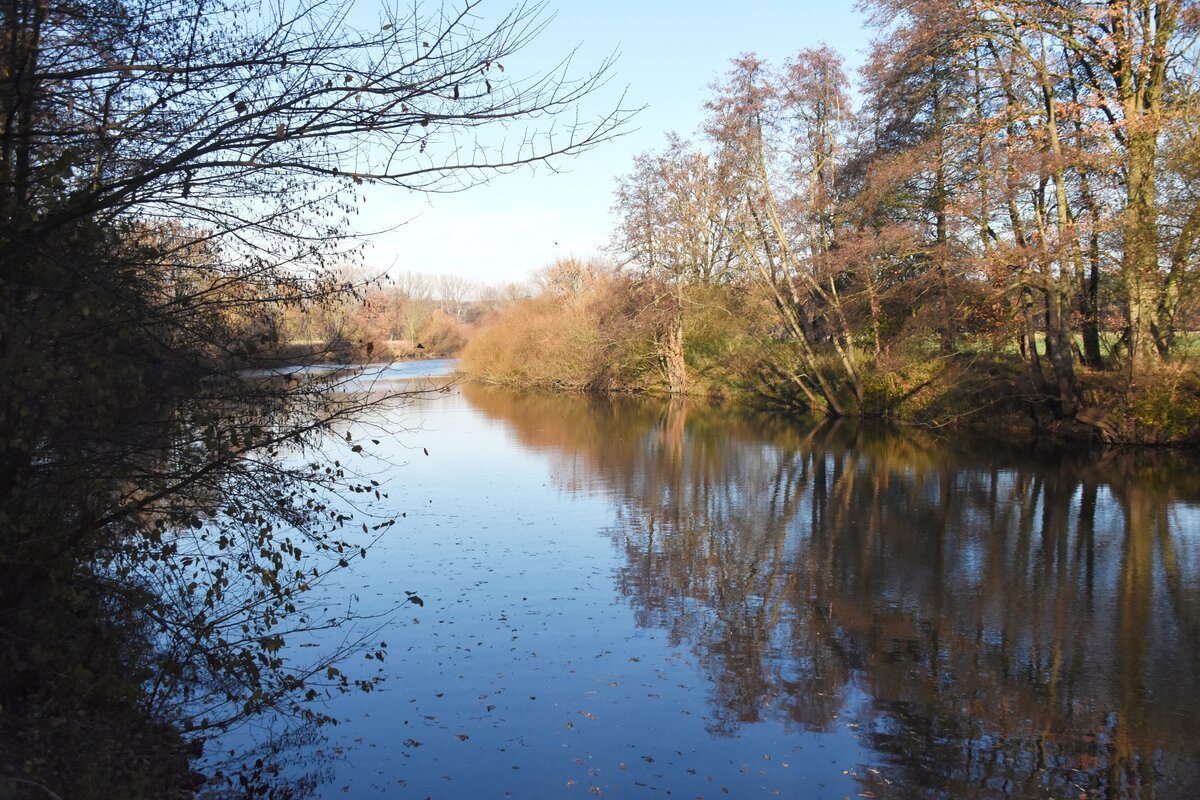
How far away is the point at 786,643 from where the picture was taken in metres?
7.71

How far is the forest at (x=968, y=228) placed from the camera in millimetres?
18156

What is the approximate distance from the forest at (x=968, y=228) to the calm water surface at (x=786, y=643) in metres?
5.08

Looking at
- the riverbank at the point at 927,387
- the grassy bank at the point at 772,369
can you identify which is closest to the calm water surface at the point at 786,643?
the riverbank at the point at 927,387

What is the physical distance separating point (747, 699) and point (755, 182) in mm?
23078

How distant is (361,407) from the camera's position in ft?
18.2

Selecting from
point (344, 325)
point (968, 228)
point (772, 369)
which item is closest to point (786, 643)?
point (344, 325)

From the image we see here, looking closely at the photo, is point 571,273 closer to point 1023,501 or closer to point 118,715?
point 1023,501

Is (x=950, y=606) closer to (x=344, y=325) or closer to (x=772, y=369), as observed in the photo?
(x=344, y=325)

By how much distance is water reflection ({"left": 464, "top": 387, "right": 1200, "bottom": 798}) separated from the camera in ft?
18.8

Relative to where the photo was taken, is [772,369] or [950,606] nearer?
[950,606]

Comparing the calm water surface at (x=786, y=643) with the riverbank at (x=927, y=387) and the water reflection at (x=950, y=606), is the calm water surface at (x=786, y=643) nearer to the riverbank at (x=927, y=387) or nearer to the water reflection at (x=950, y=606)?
the water reflection at (x=950, y=606)

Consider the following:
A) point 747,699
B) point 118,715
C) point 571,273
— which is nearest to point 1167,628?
point 747,699

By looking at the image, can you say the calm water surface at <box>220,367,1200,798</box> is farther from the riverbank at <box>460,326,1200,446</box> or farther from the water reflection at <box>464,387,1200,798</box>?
the riverbank at <box>460,326,1200,446</box>

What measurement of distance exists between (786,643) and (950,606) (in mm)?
1959
